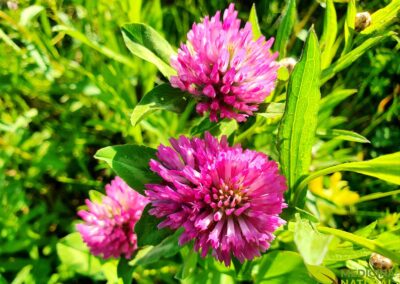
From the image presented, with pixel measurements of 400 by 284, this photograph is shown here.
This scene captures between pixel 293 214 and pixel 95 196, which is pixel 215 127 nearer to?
pixel 293 214

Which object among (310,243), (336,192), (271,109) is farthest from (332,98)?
(310,243)

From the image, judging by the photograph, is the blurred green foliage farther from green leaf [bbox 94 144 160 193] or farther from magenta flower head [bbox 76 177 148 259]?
green leaf [bbox 94 144 160 193]

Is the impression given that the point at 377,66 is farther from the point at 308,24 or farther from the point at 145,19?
the point at 145,19

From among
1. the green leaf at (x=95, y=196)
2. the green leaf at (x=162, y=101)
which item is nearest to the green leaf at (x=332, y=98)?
the green leaf at (x=162, y=101)

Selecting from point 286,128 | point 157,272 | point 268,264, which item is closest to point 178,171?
point 286,128

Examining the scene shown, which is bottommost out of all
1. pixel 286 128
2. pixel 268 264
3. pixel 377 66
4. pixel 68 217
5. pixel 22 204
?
pixel 68 217

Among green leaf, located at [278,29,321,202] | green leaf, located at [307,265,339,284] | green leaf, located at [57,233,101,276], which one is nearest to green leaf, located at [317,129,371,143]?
green leaf, located at [278,29,321,202]

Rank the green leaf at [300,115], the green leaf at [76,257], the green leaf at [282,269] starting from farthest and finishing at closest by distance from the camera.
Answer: the green leaf at [76,257] < the green leaf at [282,269] < the green leaf at [300,115]

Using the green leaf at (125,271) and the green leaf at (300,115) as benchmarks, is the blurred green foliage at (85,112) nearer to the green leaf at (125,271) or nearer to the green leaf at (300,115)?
the green leaf at (125,271)
